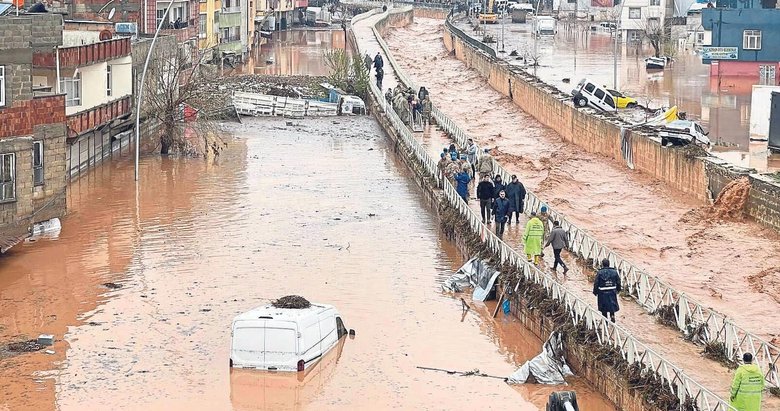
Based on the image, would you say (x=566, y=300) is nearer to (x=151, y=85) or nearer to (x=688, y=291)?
(x=688, y=291)

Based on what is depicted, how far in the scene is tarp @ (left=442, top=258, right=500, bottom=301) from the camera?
2780cm

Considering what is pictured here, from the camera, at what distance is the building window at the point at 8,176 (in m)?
30.8

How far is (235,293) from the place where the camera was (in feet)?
Result: 94.1

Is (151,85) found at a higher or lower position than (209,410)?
higher

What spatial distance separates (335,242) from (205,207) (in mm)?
6338

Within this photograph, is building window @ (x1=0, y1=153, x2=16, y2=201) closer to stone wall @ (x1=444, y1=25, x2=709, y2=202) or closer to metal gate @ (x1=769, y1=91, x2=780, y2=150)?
stone wall @ (x1=444, y1=25, x2=709, y2=202)

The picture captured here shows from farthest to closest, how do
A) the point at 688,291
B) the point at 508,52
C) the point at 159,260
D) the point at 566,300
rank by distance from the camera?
the point at 508,52 < the point at 159,260 < the point at 688,291 < the point at 566,300

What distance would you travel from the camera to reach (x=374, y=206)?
39.0 metres

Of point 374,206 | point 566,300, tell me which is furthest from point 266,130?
point 566,300

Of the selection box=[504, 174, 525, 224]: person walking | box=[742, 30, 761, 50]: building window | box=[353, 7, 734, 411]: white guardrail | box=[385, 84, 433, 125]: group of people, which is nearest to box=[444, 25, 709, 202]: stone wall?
box=[385, 84, 433, 125]: group of people

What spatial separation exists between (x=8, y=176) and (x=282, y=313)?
10.6m

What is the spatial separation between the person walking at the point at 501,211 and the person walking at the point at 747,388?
12.3 metres

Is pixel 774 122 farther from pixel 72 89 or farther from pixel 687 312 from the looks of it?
pixel 72 89

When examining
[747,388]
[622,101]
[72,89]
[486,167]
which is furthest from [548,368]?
[622,101]
